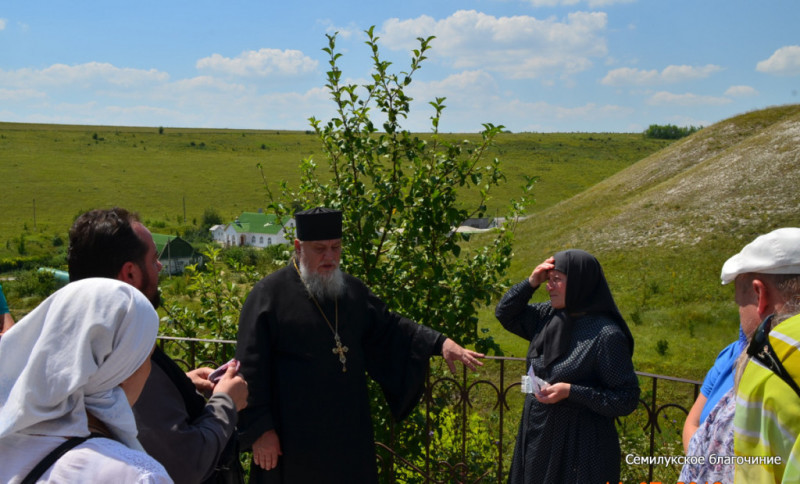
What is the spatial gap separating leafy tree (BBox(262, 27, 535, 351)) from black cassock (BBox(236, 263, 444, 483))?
73 centimetres

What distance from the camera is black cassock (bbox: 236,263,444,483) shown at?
295 cm

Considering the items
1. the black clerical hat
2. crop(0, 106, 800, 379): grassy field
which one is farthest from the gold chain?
crop(0, 106, 800, 379): grassy field

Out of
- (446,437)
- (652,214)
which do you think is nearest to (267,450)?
(446,437)

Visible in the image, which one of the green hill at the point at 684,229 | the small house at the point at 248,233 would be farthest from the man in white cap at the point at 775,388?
the small house at the point at 248,233

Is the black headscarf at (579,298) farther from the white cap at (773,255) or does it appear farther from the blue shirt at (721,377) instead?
the white cap at (773,255)

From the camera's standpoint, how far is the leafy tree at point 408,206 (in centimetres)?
391

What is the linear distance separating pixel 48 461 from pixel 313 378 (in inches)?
68.0

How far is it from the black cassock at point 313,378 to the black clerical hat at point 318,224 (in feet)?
0.75

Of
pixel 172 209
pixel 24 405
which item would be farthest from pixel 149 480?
pixel 172 209

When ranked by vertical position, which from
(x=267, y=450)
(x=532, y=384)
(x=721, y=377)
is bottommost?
(x=267, y=450)

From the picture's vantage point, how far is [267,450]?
2.89m

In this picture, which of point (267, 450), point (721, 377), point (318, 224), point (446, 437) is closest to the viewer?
point (721, 377)

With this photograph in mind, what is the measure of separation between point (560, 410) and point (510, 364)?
11.4m

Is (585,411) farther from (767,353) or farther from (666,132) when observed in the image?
(666,132)
